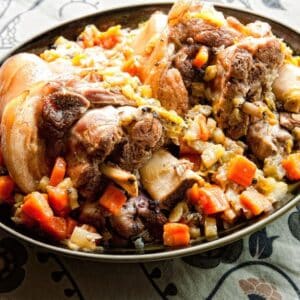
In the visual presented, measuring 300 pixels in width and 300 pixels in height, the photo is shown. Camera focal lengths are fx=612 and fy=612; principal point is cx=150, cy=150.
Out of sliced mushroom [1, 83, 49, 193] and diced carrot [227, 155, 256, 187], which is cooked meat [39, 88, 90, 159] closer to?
sliced mushroom [1, 83, 49, 193]

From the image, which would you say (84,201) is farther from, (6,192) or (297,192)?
(297,192)

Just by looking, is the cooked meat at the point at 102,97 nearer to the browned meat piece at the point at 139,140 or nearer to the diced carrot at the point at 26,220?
the browned meat piece at the point at 139,140

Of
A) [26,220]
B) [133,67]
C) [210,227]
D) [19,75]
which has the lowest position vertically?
[26,220]

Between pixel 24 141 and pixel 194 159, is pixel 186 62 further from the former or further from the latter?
pixel 24 141

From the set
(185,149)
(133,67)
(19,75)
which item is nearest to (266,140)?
(185,149)

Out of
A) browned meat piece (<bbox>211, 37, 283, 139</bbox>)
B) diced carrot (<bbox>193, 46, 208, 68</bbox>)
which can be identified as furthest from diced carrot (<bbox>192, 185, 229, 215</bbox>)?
diced carrot (<bbox>193, 46, 208, 68</bbox>)

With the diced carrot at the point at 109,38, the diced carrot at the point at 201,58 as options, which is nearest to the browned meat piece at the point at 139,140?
the diced carrot at the point at 201,58

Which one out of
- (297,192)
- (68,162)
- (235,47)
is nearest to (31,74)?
→ (68,162)
